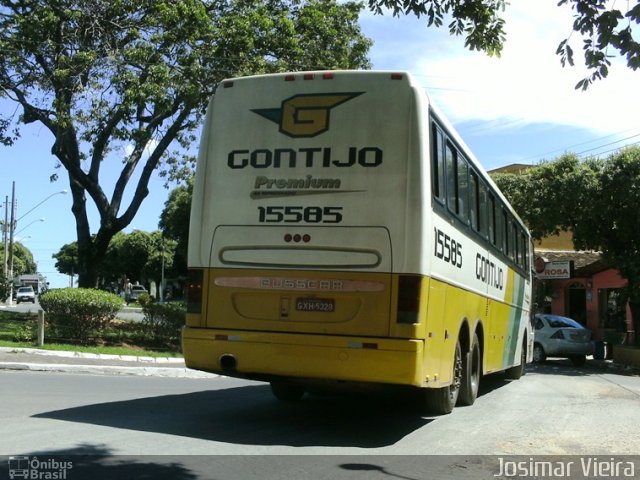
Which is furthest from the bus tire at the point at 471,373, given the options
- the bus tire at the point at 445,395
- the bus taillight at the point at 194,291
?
the bus taillight at the point at 194,291

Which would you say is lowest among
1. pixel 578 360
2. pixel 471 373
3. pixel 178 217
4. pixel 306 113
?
pixel 578 360

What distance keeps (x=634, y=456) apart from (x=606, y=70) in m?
3.95

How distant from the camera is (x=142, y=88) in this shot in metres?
15.9

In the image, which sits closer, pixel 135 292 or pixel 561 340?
pixel 561 340

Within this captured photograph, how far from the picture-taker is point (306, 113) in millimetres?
6980

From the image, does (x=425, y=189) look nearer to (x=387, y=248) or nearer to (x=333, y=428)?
(x=387, y=248)

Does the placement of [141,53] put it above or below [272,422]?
above

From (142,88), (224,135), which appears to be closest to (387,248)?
(224,135)

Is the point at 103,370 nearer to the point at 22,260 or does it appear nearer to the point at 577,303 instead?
the point at 577,303

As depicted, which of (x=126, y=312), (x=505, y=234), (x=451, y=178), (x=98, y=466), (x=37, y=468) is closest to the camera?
(x=37, y=468)

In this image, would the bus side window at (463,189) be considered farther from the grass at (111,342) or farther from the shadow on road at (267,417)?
the grass at (111,342)

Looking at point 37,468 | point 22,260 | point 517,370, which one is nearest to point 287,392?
point 37,468

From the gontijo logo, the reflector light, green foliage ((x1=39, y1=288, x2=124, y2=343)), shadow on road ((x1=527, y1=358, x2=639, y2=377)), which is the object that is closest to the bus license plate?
the reflector light

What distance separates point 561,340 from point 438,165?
50.0ft
